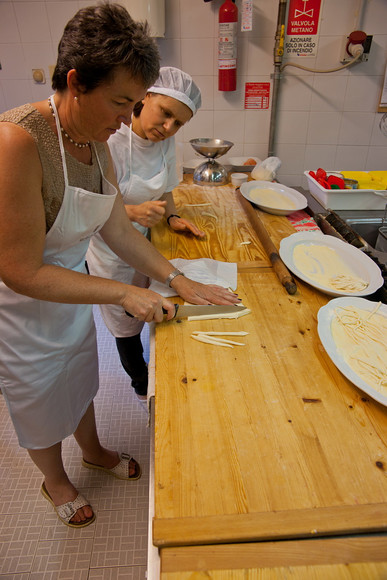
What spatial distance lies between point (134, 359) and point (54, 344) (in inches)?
32.8

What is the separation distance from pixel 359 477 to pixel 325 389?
0.23 meters

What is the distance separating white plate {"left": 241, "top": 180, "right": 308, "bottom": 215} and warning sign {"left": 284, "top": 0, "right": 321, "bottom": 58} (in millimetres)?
1138

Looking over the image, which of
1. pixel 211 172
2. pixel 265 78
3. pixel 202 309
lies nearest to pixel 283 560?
pixel 202 309

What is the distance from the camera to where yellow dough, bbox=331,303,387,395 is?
940 mm

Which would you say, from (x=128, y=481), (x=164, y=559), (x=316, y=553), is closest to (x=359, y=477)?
(x=316, y=553)

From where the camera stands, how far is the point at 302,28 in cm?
260

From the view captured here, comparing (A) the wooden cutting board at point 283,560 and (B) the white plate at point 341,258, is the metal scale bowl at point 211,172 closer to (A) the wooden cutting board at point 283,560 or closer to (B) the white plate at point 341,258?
(B) the white plate at point 341,258

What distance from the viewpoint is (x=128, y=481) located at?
1.76 meters

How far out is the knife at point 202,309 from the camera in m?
1.17

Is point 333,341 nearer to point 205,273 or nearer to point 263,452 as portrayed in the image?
point 263,452

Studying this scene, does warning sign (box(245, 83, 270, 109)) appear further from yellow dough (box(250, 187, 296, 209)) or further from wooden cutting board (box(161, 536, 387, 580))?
wooden cutting board (box(161, 536, 387, 580))

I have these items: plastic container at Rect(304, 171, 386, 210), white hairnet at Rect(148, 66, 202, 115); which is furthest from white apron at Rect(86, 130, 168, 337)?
plastic container at Rect(304, 171, 386, 210)

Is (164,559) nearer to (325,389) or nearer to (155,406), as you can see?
(155,406)

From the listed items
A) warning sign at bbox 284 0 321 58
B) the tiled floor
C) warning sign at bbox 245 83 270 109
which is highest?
warning sign at bbox 284 0 321 58
